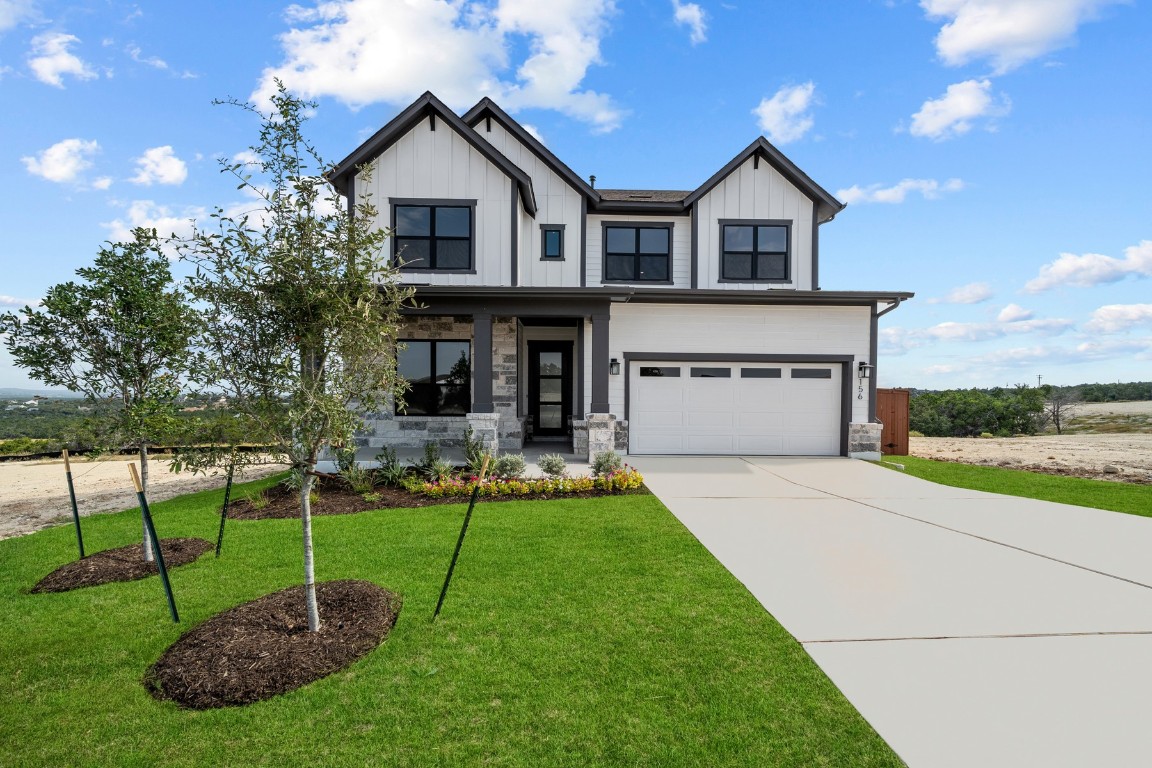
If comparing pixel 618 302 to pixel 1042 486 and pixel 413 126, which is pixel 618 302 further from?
pixel 1042 486

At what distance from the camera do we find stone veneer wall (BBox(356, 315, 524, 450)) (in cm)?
1272

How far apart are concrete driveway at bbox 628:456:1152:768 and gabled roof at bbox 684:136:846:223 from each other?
8.40m

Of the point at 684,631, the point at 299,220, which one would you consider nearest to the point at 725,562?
the point at 684,631

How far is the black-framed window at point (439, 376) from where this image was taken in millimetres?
12867

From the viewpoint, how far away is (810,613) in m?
4.33

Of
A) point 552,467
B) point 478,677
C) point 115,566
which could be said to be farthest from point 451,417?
point 478,677

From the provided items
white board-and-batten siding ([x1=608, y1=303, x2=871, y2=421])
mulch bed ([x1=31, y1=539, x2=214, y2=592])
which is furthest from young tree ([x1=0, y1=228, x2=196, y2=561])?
white board-and-batten siding ([x1=608, y1=303, x2=871, y2=421])

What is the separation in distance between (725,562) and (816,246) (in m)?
11.2

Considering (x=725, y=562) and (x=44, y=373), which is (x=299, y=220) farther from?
(x=725, y=562)

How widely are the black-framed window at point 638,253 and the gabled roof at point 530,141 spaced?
1214 millimetres

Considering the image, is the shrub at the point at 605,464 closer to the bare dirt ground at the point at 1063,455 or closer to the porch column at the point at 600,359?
the porch column at the point at 600,359

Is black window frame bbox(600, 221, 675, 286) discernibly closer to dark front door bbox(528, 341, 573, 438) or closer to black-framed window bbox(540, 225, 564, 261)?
black-framed window bbox(540, 225, 564, 261)

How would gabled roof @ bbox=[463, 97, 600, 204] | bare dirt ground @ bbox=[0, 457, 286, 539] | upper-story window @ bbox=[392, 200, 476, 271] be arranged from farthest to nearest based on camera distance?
gabled roof @ bbox=[463, 97, 600, 204] → upper-story window @ bbox=[392, 200, 476, 271] → bare dirt ground @ bbox=[0, 457, 286, 539]

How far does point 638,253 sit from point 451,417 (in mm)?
6479
